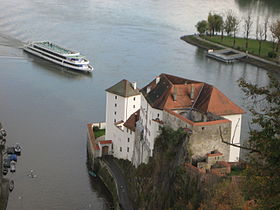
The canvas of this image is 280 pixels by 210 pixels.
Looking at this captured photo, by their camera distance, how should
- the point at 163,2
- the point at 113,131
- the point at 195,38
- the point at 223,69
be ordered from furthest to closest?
the point at 163,2 → the point at 195,38 → the point at 223,69 → the point at 113,131

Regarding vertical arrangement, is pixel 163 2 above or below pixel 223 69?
above

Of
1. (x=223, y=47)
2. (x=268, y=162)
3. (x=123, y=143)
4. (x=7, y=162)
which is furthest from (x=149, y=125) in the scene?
(x=223, y=47)

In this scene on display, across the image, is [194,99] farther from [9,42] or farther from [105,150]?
[9,42]

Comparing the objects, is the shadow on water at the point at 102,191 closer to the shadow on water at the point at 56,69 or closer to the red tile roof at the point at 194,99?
the red tile roof at the point at 194,99

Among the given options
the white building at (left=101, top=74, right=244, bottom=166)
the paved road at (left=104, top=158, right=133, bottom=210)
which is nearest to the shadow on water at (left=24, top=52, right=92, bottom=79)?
the white building at (left=101, top=74, right=244, bottom=166)

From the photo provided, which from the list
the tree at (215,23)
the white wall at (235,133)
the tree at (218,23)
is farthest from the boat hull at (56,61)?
the white wall at (235,133)

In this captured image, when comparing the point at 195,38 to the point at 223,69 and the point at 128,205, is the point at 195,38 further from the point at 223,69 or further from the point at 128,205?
the point at 128,205

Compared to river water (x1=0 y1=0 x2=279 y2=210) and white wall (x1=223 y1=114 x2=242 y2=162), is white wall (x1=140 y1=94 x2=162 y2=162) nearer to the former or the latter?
white wall (x1=223 y1=114 x2=242 y2=162)

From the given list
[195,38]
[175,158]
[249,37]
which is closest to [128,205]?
[175,158]
